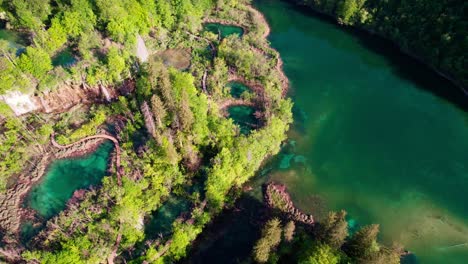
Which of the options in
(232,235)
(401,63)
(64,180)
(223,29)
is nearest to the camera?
(232,235)

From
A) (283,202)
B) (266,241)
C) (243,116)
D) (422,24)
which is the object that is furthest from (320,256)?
(422,24)

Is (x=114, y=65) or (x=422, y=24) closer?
(x=114, y=65)

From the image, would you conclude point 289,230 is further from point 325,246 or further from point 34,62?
point 34,62

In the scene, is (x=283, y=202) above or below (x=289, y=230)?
below

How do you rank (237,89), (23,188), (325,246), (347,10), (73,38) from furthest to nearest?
(347,10)
(237,89)
(73,38)
(23,188)
(325,246)

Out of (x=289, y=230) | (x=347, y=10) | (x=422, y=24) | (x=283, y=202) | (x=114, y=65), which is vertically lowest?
(x=283, y=202)

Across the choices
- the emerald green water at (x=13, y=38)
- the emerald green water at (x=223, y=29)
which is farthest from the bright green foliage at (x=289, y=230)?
the emerald green water at (x=13, y=38)
